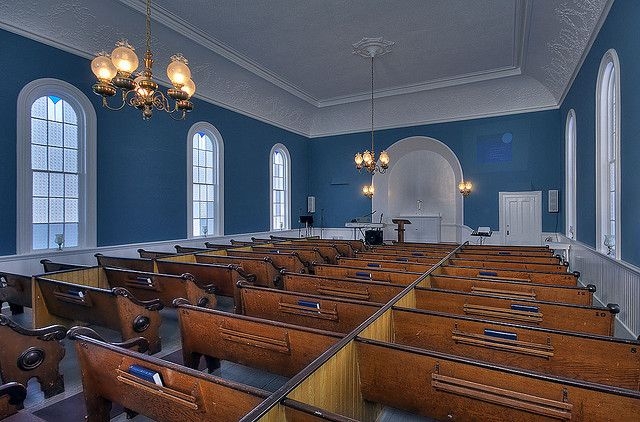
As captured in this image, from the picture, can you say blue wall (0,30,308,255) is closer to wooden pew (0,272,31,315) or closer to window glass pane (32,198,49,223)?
window glass pane (32,198,49,223)

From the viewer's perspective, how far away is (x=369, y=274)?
3529mm

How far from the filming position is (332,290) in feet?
9.87

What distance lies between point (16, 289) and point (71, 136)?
8.81 ft

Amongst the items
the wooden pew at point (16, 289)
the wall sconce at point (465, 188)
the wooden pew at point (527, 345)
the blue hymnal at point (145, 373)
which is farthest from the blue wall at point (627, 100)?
the wooden pew at point (16, 289)

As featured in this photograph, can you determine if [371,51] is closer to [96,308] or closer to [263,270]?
[263,270]

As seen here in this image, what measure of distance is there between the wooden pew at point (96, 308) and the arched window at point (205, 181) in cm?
395

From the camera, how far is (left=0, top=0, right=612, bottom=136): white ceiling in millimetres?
5074

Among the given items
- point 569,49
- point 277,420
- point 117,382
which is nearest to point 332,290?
point 117,382

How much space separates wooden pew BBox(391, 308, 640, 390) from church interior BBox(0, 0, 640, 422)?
1 centimetres

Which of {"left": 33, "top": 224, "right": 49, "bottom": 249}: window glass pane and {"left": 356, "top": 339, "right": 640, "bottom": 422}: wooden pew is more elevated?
{"left": 33, "top": 224, "right": 49, "bottom": 249}: window glass pane

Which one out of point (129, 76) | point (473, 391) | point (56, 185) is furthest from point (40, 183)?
point (473, 391)

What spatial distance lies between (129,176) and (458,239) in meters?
8.03

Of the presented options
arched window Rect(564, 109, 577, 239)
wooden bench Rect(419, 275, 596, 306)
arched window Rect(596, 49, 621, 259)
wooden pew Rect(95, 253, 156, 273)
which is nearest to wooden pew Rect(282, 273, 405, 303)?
wooden bench Rect(419, 275, 596, 306)

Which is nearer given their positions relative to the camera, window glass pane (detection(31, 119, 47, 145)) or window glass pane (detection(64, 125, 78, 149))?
window glass pane (detection(31, 119, 47, 145))
